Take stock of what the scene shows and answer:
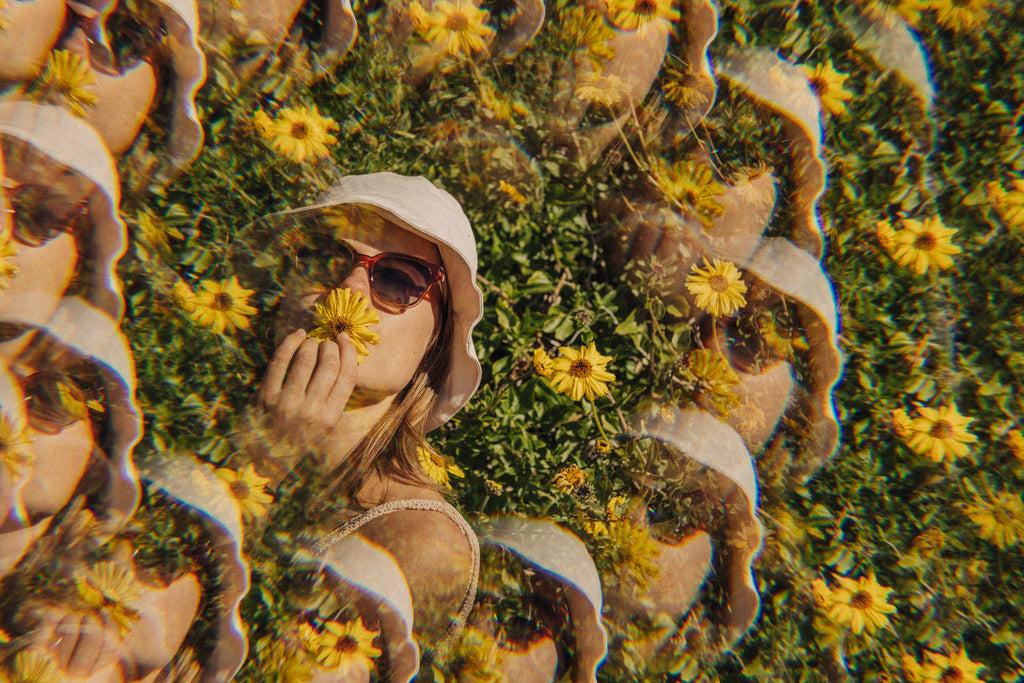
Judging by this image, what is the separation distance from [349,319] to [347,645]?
0.82 metres

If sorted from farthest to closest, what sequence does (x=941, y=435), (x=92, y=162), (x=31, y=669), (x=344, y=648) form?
(x=941, y=435) → (x=92, y=162) → (x=344, y=648) → (x=31, y=669)

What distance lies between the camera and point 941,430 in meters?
1.55

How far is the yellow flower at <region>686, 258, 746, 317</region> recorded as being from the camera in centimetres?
150

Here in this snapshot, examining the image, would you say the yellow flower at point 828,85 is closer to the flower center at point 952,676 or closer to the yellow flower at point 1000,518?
the yellow flower at point 1000,518

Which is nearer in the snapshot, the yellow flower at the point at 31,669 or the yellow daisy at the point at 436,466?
the yellow flower at the point at 31,669

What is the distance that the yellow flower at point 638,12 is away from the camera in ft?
4.99

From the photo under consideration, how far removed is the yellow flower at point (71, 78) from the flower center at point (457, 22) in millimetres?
987

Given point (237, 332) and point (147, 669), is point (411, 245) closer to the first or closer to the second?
point (237, 332)

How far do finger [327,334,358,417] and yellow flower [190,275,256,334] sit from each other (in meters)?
0.43

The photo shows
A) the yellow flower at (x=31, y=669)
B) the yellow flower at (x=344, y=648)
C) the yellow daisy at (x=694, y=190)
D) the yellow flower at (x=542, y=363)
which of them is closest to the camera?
the yellow flower at (x=31, y=669)

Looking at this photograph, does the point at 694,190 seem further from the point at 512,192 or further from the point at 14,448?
the point at 14,448

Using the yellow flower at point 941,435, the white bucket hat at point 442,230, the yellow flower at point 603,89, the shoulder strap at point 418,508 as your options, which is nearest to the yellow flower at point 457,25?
the yellow flower at point 603,89

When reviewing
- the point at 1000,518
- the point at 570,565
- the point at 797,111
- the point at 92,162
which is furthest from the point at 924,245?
the point at 92,162

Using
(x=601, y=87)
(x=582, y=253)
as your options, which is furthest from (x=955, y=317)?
(x=601, y=87)
